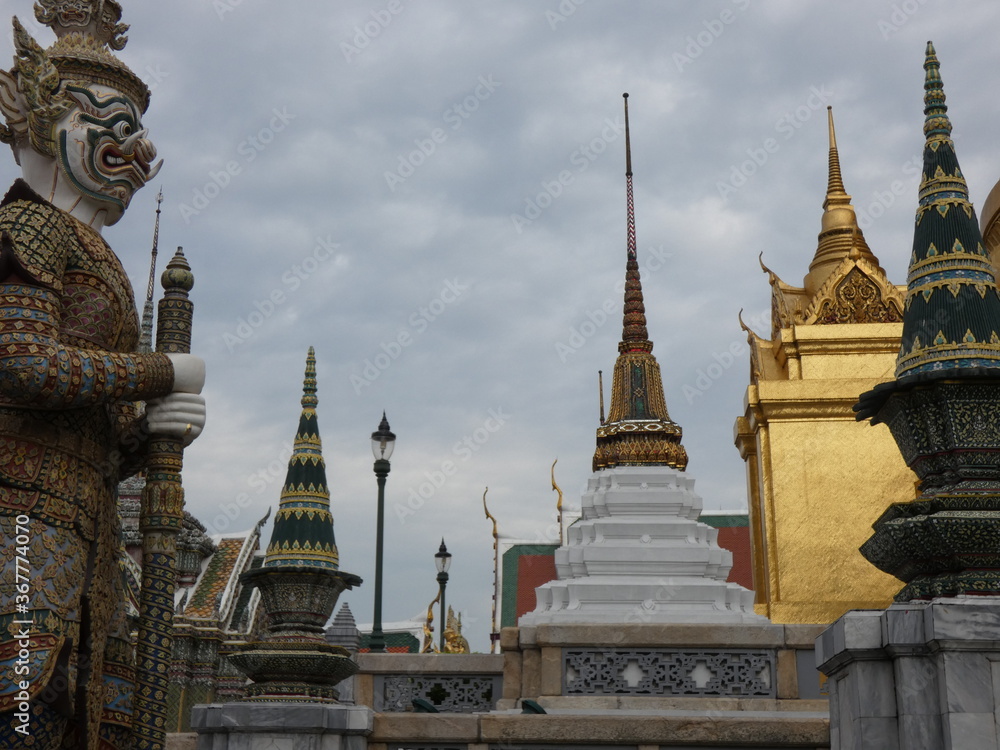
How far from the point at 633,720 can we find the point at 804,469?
997cm

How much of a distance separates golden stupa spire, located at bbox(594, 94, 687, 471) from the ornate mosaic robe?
558 inches

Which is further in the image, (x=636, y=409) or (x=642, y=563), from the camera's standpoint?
(x=636, y=409)

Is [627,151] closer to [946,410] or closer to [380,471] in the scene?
[380,471]

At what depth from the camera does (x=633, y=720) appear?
31.6ft

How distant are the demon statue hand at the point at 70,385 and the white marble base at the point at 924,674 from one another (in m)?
4.25

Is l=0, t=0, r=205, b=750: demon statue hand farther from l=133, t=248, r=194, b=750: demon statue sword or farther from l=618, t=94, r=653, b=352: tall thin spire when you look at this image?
l=618, t=94, r=653, b=352: tall thin spire

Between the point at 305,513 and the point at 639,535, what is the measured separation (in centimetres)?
939

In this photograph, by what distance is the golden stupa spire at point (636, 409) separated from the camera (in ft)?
67.9

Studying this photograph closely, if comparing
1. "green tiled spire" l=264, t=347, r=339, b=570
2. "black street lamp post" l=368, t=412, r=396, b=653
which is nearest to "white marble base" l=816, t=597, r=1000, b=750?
"green tiled spire" l=264, t=347, r=339, b=570

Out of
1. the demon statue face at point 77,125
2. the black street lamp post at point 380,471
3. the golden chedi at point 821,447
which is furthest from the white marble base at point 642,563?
the demon statue face at point 77,125

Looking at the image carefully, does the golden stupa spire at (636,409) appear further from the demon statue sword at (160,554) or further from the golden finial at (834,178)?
the demon statue sword at (160,554)

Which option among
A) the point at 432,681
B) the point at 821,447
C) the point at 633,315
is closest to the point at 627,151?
the point at 633,315

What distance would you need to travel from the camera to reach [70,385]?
644 cm

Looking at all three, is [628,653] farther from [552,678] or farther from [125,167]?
[125,167]
